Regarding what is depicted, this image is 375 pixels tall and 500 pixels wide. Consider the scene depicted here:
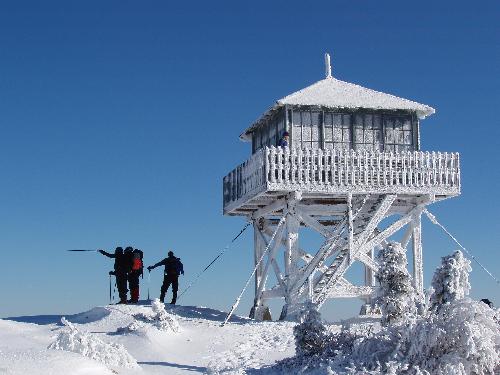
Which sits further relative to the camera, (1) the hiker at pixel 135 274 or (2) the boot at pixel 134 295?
(2) the boot at pixel 134 295

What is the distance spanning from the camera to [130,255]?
28.1m

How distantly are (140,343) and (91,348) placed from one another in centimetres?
424

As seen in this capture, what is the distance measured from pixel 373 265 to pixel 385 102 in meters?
5.25

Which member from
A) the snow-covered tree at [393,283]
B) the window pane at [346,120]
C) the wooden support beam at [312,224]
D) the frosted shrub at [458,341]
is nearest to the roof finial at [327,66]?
the window pane at [346,120]

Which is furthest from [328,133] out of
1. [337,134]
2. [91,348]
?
[91,348]

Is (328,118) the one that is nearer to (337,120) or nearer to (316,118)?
(337,120)

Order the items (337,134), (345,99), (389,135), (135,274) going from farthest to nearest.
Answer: (389,135), (345,99), (337,134), (135,274)

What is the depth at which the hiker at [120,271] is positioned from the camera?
2827 cm

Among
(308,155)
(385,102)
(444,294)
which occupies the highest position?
(385,102)

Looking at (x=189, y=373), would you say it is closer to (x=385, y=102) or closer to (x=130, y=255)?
(x=130, y=255)

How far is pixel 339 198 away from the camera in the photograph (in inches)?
1138

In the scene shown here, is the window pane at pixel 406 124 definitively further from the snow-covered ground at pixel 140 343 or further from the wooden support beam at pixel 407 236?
the snow-covered ground at pixel 140 343

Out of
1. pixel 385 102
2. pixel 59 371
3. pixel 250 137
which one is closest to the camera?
pixel 59 371

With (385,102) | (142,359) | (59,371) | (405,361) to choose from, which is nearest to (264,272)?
(385,102)
